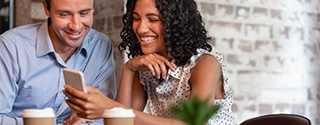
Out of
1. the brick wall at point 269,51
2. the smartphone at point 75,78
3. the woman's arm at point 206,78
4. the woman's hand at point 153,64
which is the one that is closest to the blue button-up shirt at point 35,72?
the woman's hand at point 153,64

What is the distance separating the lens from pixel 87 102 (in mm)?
1877

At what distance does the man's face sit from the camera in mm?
2379

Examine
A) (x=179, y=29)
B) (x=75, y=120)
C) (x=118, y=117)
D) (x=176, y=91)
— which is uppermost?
(x=179, y=29)

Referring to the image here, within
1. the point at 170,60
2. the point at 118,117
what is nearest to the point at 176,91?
the point at 170,60

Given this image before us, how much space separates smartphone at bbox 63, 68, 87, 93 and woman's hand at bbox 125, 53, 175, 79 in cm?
56

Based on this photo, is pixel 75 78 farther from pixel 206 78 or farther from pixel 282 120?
pixel 282 120

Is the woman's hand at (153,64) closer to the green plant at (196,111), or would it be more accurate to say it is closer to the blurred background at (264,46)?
the green plant at (196,111)

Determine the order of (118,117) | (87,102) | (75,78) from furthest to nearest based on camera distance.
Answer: (87,102) < (75,78) < (118,117)

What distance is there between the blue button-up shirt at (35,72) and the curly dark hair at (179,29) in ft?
0.74

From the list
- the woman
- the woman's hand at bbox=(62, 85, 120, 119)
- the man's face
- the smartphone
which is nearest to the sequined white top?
the woman

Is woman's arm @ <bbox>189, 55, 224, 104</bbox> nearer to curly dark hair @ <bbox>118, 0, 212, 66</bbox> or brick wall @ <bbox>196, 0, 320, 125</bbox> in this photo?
curly dark hair @ <bbox>118, 0, 212, 66</bbox>

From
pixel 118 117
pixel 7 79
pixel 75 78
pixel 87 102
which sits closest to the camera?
pixel 118 117

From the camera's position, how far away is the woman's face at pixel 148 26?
2338mm

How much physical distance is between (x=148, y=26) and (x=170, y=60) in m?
0.19
